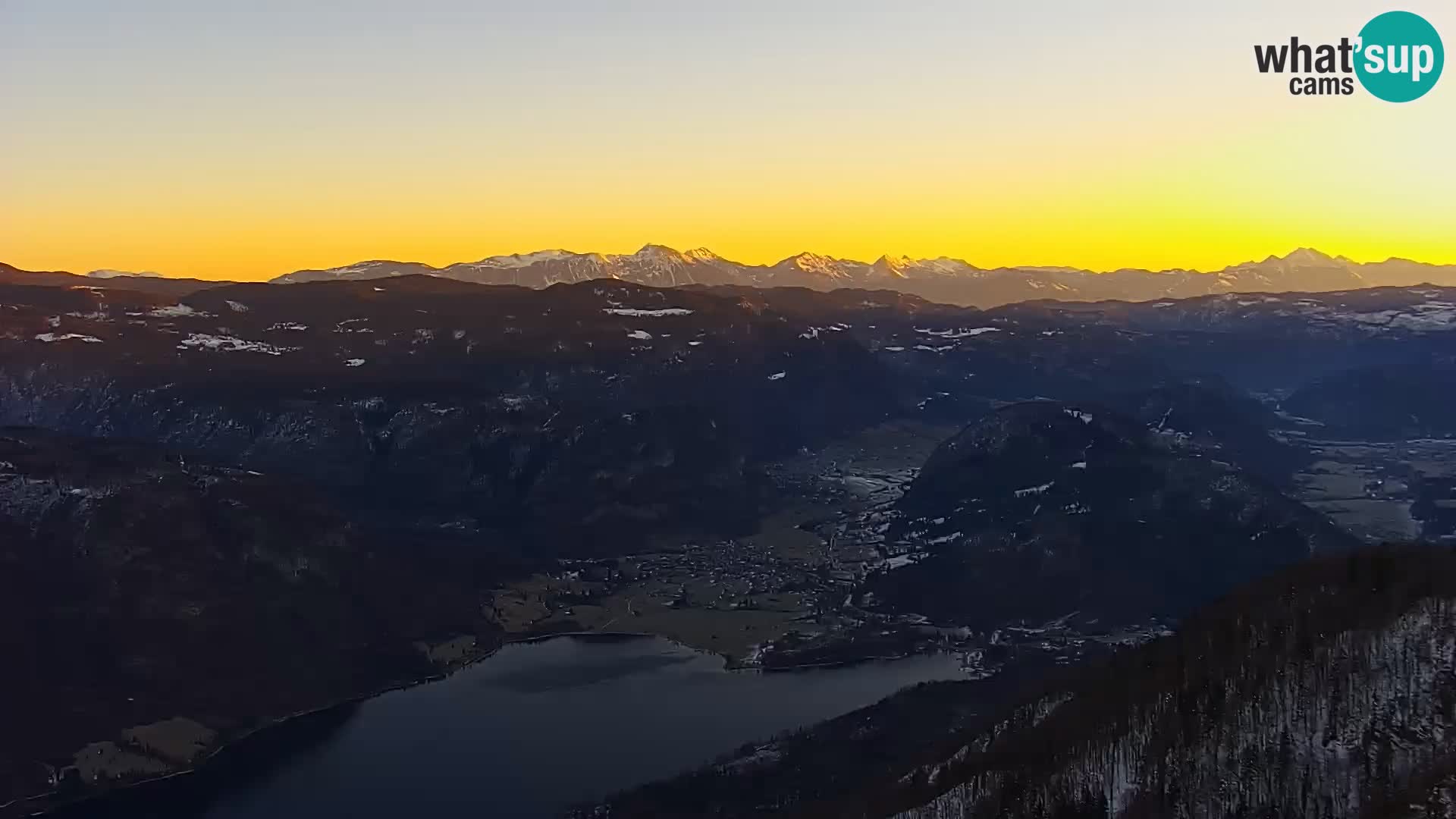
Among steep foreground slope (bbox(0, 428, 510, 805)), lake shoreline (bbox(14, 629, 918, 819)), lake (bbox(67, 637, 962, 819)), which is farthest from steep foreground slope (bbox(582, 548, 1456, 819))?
steep foreground slope (bbox(0, 428, 510, 805))

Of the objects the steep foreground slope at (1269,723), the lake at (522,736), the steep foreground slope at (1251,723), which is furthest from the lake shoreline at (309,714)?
the steep foreground slope at (1269,723)

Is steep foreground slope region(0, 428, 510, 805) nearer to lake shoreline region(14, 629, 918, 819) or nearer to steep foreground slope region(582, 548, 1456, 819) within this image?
lake shoreline region(14, 629, 918, 819)

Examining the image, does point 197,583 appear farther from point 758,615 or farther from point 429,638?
point 758,615

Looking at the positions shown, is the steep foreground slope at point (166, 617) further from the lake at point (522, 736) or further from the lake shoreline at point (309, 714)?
the lake at point (522, 736)

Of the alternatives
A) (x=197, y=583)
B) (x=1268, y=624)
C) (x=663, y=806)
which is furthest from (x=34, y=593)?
(x=1268, y=624)

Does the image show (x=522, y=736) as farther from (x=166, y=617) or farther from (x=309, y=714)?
(x=166, y=617)

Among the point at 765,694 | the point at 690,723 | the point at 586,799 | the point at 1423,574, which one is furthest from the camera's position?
the point at 765,694

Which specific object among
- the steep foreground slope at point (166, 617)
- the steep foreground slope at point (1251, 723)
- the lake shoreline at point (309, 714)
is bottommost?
the lake shoreline at point (309, 714)
